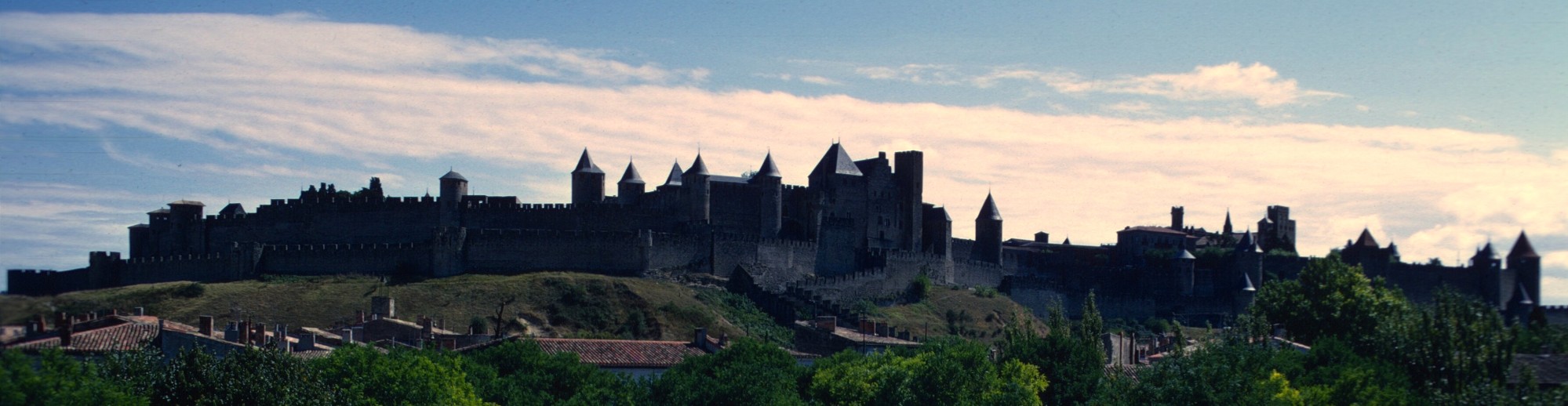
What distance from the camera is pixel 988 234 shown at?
400ft

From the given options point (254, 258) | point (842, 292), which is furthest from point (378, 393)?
point (842, 292)

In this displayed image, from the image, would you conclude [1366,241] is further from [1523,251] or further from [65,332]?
[65,332]

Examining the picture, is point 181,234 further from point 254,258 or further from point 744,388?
point 744,388

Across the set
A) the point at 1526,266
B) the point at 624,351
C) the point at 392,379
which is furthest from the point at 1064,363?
the point at 1526,266

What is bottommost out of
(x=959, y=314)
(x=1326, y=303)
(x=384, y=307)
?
(x=959, y=314)

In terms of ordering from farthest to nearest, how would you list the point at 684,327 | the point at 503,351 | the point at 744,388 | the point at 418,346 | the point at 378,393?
the point at 684,327 < the point at 418,346 < the point at 503,351 < the point at 744,388 < the point at 378,393

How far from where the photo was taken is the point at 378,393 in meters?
46.2

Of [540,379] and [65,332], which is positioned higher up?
[65,332]

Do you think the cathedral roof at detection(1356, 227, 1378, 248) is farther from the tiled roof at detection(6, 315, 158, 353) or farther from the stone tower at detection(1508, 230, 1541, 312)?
the tiled roof at detection(6, 315, 158, 353)

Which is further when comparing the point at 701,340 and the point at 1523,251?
the point at 1523,251

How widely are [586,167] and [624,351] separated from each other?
3807 cm

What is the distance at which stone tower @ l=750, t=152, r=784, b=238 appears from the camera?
10444 centimetres

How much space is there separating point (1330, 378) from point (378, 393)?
29673 mm

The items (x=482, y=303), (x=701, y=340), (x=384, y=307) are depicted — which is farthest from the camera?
(x=482, y=303)
